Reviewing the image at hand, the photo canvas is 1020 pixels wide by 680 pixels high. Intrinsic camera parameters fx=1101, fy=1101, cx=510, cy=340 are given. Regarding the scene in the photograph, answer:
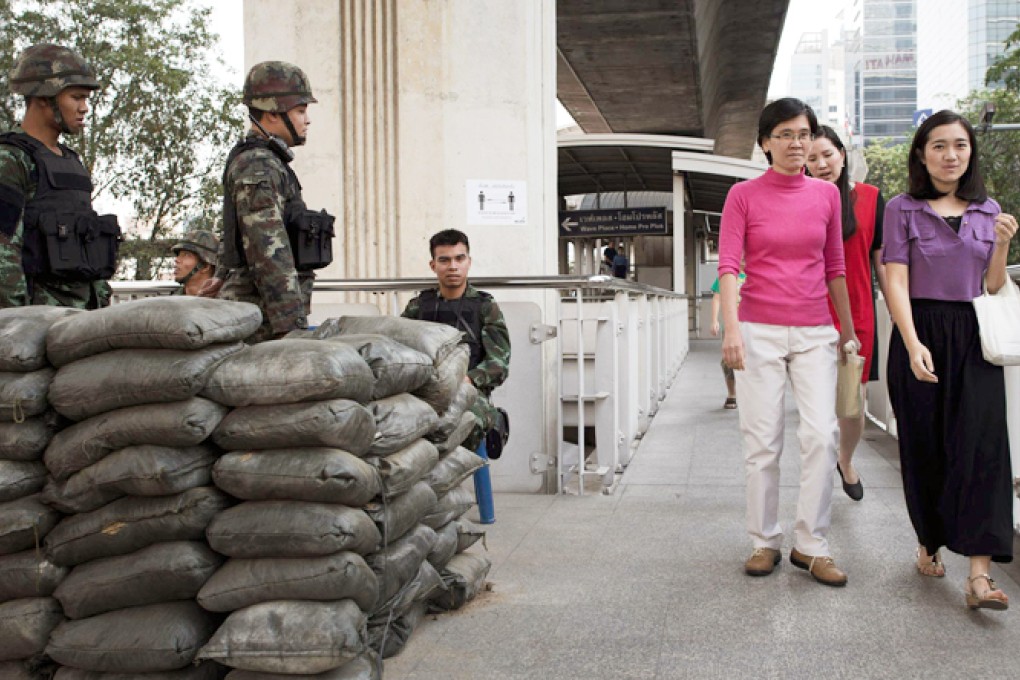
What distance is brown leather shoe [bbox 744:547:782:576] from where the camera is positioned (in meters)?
4.57

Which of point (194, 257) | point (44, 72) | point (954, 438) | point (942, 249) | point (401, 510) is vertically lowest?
point (401, 510)

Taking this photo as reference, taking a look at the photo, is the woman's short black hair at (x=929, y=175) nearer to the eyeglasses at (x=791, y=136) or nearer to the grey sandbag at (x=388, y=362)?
the eyeglasses at (x=791, y=136)

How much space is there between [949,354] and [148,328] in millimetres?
2937

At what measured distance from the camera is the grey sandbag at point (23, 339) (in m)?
3.28

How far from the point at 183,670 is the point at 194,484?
524 millimetres

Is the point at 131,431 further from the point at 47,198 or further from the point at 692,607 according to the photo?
the point at 692,607

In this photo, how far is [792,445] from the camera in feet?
27.8

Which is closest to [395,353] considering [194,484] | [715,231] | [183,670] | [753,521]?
[194,484]

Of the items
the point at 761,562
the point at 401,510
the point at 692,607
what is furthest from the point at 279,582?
the point at 761,562

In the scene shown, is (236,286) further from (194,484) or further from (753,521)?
(753,521)

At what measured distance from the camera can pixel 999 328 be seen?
406 cm

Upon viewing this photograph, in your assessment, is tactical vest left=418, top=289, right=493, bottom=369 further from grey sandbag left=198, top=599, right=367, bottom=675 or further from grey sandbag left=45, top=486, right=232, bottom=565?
grey sandbag left=198, top=599, right=367, bottom=675

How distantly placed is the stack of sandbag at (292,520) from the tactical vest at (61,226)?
1480mm

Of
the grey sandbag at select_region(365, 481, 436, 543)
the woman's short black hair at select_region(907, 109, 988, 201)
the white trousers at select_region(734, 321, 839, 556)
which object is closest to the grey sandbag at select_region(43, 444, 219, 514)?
the grey sandbag at select_region(365, 481, 436, 543)
